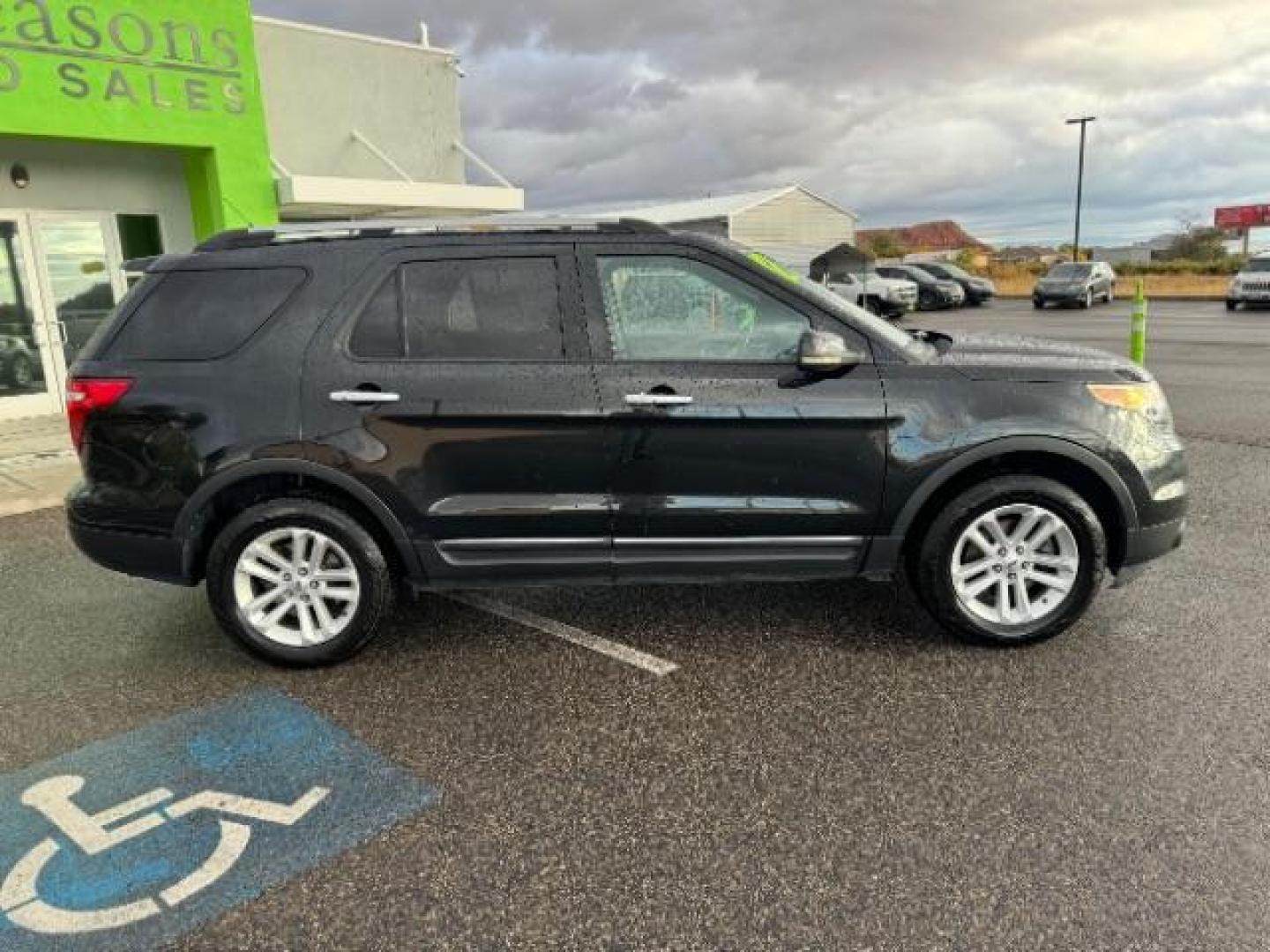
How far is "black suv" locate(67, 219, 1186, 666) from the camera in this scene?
357 centimetres

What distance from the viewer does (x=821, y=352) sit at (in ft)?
11.1

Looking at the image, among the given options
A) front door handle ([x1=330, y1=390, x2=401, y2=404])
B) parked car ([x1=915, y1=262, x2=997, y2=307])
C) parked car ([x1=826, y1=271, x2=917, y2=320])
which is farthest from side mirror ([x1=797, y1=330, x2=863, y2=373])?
parked car ([x1=915, y1=262, x2=997, y2=307])

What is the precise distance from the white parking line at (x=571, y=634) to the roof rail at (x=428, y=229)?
5.90 feet

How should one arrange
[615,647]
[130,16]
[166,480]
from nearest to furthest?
1. [166,480]
2. [615,647]
3. [130,16]

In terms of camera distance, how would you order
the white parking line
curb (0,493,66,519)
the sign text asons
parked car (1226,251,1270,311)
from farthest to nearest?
parked car (1226,251,1270,311)
the sign text asons
curb (0,493,66,519)
the white parking line

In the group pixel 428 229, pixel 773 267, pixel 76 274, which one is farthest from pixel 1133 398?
pixel 76 274

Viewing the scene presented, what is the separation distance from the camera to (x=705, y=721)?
325 cm

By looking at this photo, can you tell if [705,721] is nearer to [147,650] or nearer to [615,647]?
[615,647]

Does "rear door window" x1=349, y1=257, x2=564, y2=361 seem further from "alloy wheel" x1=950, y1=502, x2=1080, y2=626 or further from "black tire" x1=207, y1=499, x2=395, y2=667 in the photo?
"alloy wheel" x1=950, y1=502, x2=1080, y2=626

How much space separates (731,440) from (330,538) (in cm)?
171

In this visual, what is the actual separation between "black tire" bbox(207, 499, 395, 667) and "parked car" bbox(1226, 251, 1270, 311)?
2934 cm

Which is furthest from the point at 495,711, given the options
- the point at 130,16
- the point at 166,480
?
the point at 130,16

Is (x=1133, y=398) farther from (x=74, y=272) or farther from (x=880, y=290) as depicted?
(x=880, y=290)

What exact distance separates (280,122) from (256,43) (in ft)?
3.22
